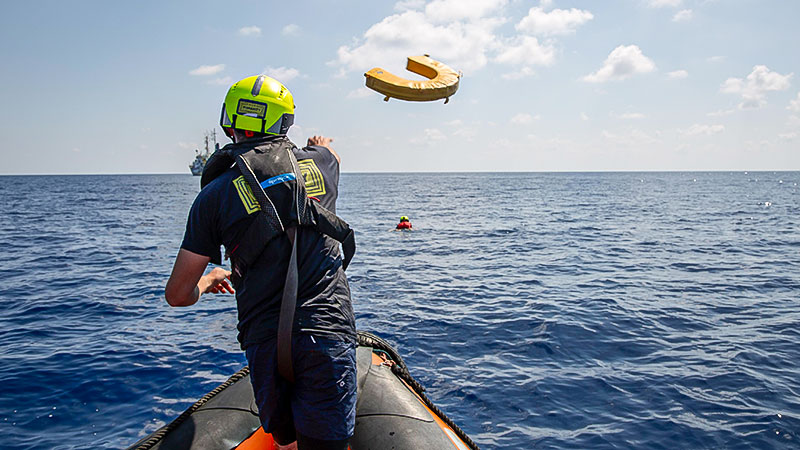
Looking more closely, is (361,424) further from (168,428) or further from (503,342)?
(503,342)

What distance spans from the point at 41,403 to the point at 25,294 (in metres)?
7.58

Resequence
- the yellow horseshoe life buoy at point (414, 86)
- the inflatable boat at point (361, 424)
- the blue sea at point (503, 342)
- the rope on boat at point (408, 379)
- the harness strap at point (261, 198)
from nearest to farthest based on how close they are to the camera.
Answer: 1. the harness strap at point (261, 198)
2. the inflatable boat at point (361, 424)
3. the rope on boat at point (408, 379)
4. the yellow horseshoe life buoy at point (414, 86)
5. the blue sea at point (503, 342)

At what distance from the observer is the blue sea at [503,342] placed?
6.64 metres

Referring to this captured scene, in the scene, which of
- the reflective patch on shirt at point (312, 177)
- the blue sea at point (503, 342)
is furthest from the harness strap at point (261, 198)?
the blue sea at point (503, 342)

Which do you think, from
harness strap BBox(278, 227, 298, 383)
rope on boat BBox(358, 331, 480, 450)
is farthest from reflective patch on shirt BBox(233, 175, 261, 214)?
rope on boat BBox(358, 331, 480, 450)

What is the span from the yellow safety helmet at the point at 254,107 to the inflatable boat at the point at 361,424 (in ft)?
7.02

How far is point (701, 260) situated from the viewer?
1728cm

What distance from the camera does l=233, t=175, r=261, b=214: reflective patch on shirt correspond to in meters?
2.61

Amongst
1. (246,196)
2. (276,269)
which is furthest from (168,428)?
(246,196)

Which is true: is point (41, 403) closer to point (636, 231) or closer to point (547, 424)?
point (547, 424)

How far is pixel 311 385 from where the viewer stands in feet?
8.86

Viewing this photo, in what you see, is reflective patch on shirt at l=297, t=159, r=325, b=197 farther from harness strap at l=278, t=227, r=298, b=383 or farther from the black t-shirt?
harness strap at l=278, t=227, r=298, b=383

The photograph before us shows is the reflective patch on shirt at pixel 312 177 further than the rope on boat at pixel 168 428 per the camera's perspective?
No

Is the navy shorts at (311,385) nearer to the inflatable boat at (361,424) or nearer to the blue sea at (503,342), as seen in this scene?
the inflatable boat at (361,424)
